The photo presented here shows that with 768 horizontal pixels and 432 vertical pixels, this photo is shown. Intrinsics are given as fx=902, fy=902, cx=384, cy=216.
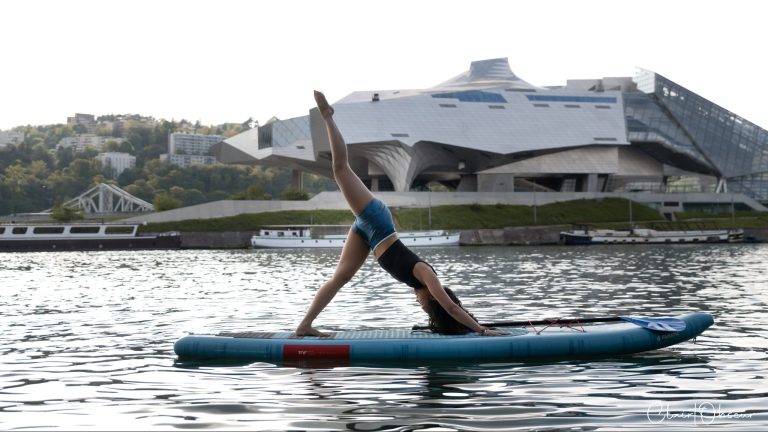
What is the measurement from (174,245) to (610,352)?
7238cm

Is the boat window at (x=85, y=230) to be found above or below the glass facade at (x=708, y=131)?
below

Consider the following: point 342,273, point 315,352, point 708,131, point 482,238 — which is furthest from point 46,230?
point 315,352

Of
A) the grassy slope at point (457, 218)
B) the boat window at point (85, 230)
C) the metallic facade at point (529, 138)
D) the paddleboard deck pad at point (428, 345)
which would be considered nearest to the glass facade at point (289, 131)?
the metallic facade at point (529, 138)

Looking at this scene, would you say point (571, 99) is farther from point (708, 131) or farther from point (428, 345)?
point (428, 345)

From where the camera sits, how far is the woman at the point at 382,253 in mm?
13281

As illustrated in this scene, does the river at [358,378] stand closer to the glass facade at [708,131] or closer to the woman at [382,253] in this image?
the woman at [382,253]

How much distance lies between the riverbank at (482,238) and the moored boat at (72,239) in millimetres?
1800

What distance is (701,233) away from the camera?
81750 millimetres

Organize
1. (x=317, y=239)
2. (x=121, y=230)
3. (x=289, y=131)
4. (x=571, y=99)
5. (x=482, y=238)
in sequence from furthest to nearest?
1. (x=571, y=99)
2. (x=289, y=131)
3. (x=121, y=230)
4. (x=482, y=238)
5. (x=317, y=239)

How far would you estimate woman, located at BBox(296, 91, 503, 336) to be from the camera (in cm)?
1328

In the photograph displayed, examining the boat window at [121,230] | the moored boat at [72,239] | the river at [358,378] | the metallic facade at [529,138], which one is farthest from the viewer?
the metallic facade at [529,138]

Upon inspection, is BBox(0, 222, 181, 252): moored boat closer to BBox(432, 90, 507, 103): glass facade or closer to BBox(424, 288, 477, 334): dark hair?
BBox(432, 90, 507, 103): glass facade

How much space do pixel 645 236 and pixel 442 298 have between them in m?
70.8

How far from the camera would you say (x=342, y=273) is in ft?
45.3
